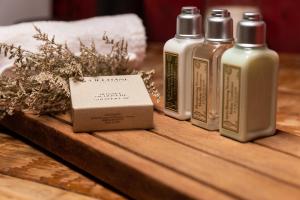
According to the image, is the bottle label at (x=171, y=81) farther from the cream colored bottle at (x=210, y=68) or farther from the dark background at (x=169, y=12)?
the dark background at (x=169, y=12)

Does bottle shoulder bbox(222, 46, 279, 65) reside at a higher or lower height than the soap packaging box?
higher

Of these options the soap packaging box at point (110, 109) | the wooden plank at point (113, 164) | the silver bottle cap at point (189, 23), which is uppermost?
the silver bottle cap at point (189, 23)

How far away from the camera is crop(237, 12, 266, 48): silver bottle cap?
25.0 inches

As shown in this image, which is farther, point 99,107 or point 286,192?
point 99,107

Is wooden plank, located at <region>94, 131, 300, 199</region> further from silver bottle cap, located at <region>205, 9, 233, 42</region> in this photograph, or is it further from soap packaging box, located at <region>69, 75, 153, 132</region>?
silver bottle cap, located at <region>205, 9, 233, 42</region>

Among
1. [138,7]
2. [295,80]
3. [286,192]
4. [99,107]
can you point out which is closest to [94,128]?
[99,107]

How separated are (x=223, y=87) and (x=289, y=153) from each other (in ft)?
0.34

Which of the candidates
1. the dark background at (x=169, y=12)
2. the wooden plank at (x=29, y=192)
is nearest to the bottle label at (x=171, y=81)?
the wooden plank at (x=29, y=192)

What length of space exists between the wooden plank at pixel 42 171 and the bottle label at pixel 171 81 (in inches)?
6.5

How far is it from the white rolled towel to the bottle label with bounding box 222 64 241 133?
0.42 meters

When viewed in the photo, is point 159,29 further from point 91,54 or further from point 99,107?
point 99,107

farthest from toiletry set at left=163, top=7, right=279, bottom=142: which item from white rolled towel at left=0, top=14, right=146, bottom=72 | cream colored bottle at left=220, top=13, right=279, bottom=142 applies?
white rolled towel at left=0, top=14, right=146, bottom=72

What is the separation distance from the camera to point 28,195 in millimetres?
612

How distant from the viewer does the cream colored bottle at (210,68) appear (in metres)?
0.68
